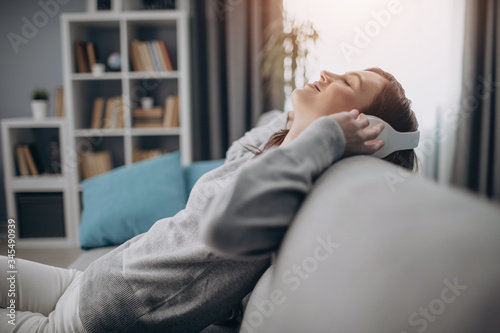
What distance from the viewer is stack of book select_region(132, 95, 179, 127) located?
3.11 metres

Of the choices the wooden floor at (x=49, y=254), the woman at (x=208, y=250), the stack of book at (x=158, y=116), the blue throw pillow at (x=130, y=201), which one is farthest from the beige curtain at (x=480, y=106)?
the wooden floor at (x=49, y=254)

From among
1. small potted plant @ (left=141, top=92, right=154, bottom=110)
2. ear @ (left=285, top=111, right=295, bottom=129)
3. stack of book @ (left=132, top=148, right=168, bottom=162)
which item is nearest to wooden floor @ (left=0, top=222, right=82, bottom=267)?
stack of book @ (left=132, top=148, right=168, bottom=162)

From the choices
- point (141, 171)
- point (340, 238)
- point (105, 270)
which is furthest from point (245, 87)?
point (340, 238)

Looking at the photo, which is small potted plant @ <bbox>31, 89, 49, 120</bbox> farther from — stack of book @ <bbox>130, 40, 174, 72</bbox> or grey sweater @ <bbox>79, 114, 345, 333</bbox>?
grey sweater @ <bbox>79, 114, 345, 333</bbox>

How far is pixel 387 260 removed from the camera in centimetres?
48

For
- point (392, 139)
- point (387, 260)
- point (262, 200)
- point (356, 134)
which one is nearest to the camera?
point (387, 260)

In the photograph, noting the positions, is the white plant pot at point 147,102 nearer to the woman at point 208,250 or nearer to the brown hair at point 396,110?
the woman at point 208,250

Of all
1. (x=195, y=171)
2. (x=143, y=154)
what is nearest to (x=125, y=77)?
(x=143, y=154)

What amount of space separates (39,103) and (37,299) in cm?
249

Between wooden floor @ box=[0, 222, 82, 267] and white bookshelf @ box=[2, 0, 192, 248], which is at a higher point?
white bookshelf @ box=[2, 0, 192, 248]

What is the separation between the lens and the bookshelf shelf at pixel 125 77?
2.96 m

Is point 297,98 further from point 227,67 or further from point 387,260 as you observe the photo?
point 227,67

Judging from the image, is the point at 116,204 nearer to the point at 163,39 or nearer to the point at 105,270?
the point at 105,270

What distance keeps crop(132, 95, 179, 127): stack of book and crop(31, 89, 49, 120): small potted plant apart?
2.27 ft
